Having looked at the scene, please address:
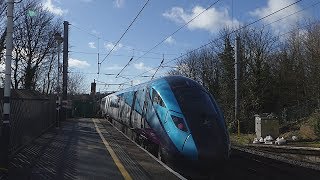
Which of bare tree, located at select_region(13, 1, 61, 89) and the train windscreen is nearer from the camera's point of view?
the train windscreen

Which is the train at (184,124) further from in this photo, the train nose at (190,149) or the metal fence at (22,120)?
the metal fence at (22,120)

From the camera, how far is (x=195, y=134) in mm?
12219

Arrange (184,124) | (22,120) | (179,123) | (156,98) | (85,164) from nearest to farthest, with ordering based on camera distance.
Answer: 1. (85,164)
2. (184,124)
3. (179,123)
4. (156,98)
5. (22,120)

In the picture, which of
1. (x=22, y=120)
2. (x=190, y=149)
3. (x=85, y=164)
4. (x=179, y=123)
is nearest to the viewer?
(x=190, y=149)

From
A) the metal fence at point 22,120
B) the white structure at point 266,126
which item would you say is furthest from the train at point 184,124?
the white structure at point 266,126

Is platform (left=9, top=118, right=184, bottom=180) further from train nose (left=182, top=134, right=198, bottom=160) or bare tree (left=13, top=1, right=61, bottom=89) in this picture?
bare tree (left=13, top=1, right=61, bottom=89)

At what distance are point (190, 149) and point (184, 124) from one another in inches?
33.0

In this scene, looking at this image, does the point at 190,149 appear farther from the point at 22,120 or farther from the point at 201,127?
the point at 22,120

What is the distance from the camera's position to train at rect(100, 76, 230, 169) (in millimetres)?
12031

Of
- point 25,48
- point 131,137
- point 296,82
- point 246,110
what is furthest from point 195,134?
point 25,48

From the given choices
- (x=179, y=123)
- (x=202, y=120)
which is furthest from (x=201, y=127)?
(x=179, y=123)

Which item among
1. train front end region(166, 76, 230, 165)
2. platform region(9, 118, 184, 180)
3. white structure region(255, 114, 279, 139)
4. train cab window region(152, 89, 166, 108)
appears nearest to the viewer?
platform region(9, 118, 184, 180)

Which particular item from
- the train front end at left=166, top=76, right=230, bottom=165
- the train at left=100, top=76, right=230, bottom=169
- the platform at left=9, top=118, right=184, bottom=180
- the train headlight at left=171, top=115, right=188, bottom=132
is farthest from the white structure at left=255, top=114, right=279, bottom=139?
the train headlight at left=171, top=115, right=188, bottom=132

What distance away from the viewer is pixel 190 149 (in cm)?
1205
